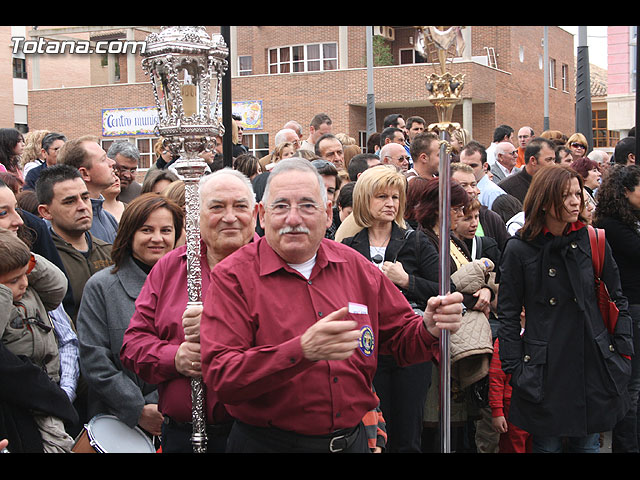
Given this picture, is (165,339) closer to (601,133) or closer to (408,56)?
(408,56)

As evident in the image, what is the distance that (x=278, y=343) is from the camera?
286cm

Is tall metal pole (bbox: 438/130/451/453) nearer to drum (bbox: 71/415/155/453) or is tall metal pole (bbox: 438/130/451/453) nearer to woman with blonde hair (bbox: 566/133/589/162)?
drum (bbox: 71/415/155/453)

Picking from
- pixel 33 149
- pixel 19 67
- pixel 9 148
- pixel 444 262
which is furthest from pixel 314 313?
pixel 19 67

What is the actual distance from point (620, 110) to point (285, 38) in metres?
15.5

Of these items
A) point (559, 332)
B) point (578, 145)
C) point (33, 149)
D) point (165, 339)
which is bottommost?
point (559, 332)

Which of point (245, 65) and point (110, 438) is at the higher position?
point (245, 65)

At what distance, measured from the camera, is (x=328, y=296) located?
117 inches

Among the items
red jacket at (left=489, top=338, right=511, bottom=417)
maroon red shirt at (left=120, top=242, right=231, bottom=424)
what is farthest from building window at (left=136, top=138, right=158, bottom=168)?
maroon red shirt at (left=120, top=242, right=231, bottom=424)

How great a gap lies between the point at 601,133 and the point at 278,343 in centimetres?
4039

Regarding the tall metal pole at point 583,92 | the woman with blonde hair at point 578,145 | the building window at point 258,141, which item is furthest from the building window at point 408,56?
the woman with blonde hair at point 578,145

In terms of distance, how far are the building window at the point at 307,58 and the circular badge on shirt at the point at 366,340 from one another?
33684 mm

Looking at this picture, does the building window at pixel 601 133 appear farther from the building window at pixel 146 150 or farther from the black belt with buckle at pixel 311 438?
the black belt with buckle at pixel 311 438

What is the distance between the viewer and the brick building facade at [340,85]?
1278 inches

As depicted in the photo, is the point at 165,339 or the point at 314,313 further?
the point at 165,339
